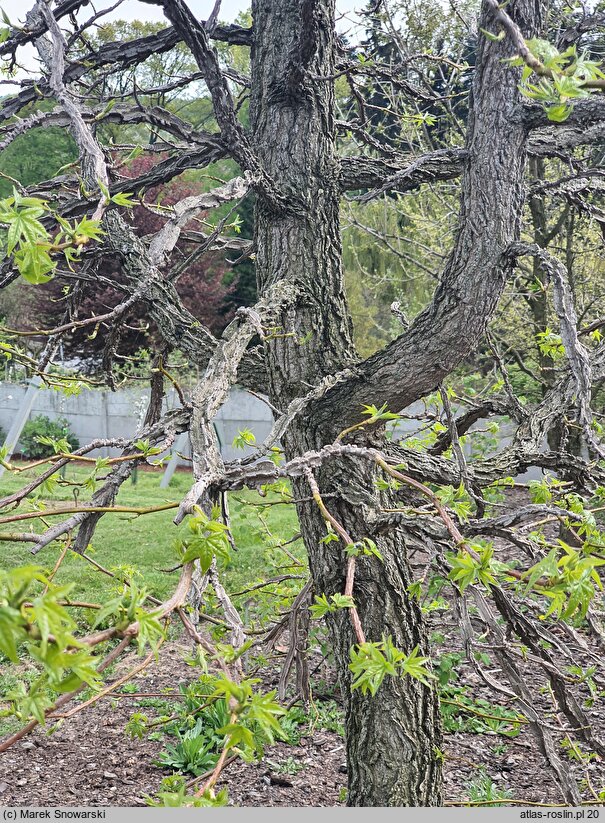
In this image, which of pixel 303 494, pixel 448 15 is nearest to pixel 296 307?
pixel 303 494

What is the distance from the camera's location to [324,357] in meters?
2.53

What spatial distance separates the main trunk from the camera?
7.88 feet

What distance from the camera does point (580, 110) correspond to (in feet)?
6.44

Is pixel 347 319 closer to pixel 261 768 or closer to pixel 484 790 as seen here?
pixel 484 790

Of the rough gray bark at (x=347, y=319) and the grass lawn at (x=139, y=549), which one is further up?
the rough gray bark at (x=347, y=319)

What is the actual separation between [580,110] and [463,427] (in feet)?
4.43

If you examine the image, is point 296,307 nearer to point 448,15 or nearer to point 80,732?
point 80,732

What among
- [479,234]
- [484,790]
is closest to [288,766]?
[484,790]

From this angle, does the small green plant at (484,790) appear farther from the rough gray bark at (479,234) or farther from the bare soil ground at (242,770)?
the rough gray bark at (479,234)

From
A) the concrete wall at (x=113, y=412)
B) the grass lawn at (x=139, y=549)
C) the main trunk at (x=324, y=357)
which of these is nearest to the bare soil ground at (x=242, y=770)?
the main trunk at (x=324, y=357)

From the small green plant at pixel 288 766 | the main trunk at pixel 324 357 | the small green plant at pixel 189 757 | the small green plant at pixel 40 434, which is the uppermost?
the main trunk at pixel 324 357

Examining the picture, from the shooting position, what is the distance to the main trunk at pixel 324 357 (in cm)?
240

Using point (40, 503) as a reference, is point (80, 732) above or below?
below

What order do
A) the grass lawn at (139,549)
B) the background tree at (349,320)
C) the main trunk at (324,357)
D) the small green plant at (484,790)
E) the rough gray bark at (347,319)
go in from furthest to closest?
the grass lawn at (139,549) < the small green plant at (484,790) < the main trunk at (324,357) < the rough gray bark at (347,319) < the background tree at (349,320)
